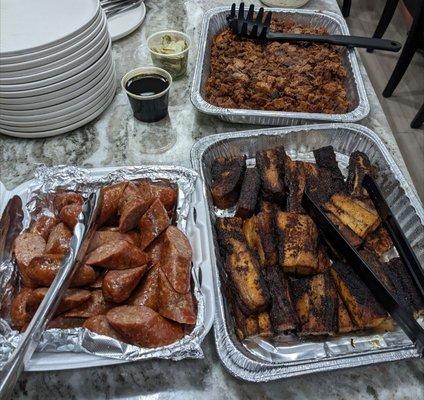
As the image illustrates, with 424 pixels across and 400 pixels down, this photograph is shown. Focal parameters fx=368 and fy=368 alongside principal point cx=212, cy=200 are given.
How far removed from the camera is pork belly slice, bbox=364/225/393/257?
1.44 metres

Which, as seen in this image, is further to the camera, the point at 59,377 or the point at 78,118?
the point at 78,118

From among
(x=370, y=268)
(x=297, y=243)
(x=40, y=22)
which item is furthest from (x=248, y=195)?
(x=40, y=22)

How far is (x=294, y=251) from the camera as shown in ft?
4.26

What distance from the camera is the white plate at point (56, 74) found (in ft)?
4.77

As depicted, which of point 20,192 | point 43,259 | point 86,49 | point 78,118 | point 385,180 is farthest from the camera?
point 78,118

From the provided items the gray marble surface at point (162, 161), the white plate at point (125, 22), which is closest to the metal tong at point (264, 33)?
the gray marble surface at point (162, 161)

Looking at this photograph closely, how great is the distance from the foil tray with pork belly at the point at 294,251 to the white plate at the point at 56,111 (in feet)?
2.24

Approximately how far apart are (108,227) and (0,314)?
0.42 metres

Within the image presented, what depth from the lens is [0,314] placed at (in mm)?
1130

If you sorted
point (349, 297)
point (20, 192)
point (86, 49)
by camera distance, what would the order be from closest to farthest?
point (349, 297), point (20, 192), point (86, 49)

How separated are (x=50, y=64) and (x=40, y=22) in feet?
0.74

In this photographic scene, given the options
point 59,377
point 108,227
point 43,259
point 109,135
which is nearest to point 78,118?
point 109,135

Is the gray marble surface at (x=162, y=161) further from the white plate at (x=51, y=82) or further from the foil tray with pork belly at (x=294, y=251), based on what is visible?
the white plate at (x=51, y=82)

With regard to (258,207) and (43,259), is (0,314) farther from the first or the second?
(258,207)
